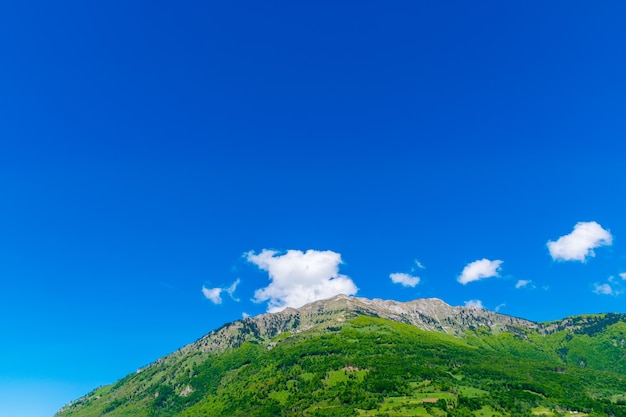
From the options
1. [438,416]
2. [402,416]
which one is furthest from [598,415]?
[402,416]

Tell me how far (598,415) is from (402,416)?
A: 93077 mm

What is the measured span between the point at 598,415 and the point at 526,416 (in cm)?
3374

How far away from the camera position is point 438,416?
200 meters

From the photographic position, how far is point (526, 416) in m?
199

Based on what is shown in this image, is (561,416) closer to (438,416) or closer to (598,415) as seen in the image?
(598,415)

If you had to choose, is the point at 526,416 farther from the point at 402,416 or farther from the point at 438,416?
the point at 402,416

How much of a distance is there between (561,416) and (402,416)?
7589 cm

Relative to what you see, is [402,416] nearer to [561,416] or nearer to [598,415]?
[561,416]

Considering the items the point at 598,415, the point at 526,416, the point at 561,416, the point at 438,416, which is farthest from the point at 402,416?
the point at 598,415

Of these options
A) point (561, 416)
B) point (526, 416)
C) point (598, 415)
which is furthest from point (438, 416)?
point (598, 415)

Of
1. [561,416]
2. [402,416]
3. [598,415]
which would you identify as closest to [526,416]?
[561,416]

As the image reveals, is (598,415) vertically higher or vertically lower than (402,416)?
lower

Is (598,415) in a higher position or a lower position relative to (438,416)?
lower

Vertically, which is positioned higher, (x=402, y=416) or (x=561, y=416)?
(x=402, y=416)
